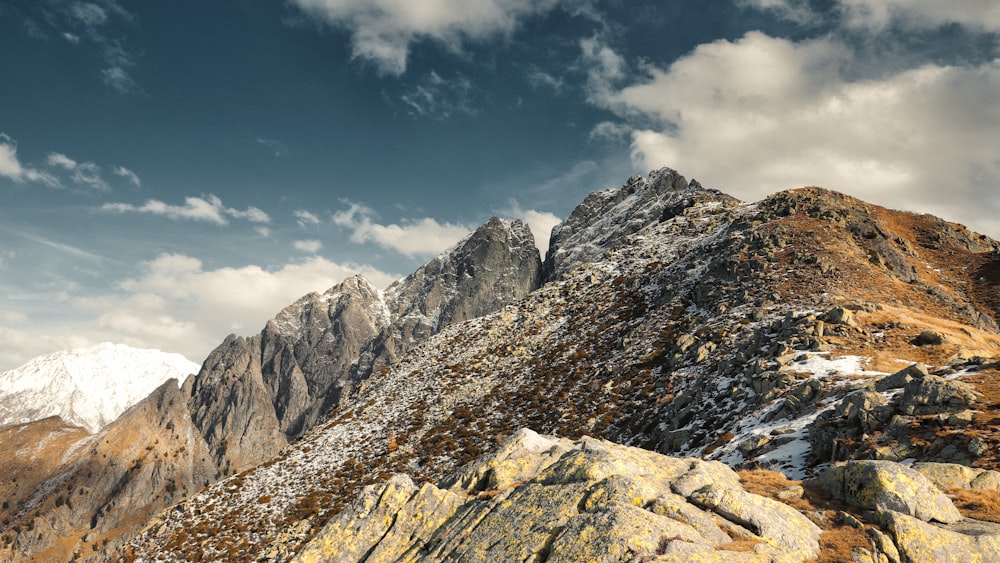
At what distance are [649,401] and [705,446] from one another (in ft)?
34.7

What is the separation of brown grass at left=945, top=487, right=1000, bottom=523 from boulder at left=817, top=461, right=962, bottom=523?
410 mm

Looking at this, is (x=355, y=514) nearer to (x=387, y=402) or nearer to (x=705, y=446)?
(x=705, y=446)

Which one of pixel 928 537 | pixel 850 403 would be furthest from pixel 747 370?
pixel 928 537

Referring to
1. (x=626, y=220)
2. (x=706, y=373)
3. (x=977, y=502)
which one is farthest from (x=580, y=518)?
(x=626, y=220)

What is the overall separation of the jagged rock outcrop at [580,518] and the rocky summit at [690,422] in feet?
0.23

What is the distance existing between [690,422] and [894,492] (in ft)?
64.8

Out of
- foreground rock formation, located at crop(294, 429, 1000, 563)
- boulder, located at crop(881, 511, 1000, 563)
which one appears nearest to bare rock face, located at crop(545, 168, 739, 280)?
foreground rock formation, located at crop(294, 429, 1000, 563)

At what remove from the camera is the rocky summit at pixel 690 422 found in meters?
11.6

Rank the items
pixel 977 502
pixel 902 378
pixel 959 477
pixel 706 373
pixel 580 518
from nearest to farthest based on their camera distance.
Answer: pixel 580 518 → pixel 977 502 → pixel 959 477 → pixel 902 378 → pixel 706 373

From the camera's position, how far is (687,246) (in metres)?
68.4

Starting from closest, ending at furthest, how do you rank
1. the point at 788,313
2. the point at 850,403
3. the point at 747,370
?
the point at 850,403 → the point at 747,370 → the point at 788,313

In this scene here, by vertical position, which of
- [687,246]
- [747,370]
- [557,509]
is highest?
[687,246]

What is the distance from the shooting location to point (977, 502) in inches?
500

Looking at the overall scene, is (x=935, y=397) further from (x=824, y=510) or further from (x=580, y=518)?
(x=580, y=518)
